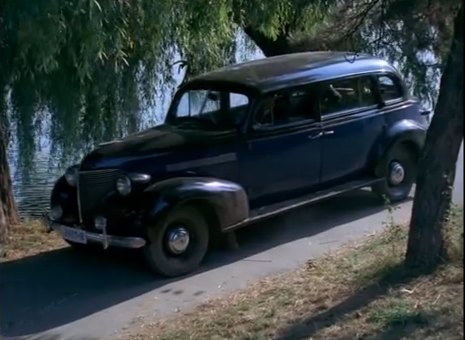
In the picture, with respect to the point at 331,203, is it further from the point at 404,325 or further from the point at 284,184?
the point at 404,325

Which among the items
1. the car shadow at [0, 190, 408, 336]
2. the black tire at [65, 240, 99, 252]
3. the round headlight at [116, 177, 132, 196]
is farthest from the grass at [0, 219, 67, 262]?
the round headlight at [116, 177, 132, 196]

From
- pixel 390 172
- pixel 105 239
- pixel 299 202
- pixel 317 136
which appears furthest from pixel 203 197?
pixel 390 172

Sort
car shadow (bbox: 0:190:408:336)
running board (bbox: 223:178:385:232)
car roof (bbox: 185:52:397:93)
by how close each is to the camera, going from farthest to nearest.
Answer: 1. car roof (bbox: 185:52:397:93)
2. running board (bbox: 223:178:385:232)
3. car shadow (bbox: 0:190:408:336)

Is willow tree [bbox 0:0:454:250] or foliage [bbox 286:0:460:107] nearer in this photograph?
foliage [bbox 286:0:460:107]

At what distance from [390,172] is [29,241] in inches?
154

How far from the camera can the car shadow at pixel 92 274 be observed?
773 cm

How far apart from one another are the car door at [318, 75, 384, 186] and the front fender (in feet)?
4.64

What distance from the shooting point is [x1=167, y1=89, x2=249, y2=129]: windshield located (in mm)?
9432

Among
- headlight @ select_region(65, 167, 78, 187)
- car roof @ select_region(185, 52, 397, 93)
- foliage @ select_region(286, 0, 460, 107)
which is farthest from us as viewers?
car roof @ select_region(185, 52, 397, 93)

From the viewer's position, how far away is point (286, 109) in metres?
9.72

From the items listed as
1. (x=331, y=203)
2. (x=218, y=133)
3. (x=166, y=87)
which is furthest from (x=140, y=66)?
(x=331, y=203)

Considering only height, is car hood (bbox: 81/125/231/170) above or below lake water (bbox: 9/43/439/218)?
above

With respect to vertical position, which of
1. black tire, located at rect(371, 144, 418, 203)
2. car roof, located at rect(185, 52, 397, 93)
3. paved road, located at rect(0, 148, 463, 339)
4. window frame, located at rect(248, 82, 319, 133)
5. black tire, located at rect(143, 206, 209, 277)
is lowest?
paved road, located at rect(0, 148, 463, 339)

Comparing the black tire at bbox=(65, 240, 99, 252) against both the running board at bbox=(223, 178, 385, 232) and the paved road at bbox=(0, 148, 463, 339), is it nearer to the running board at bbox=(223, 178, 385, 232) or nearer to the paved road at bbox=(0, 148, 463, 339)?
the paved road at bbox=(0, 148, 463, 339)
